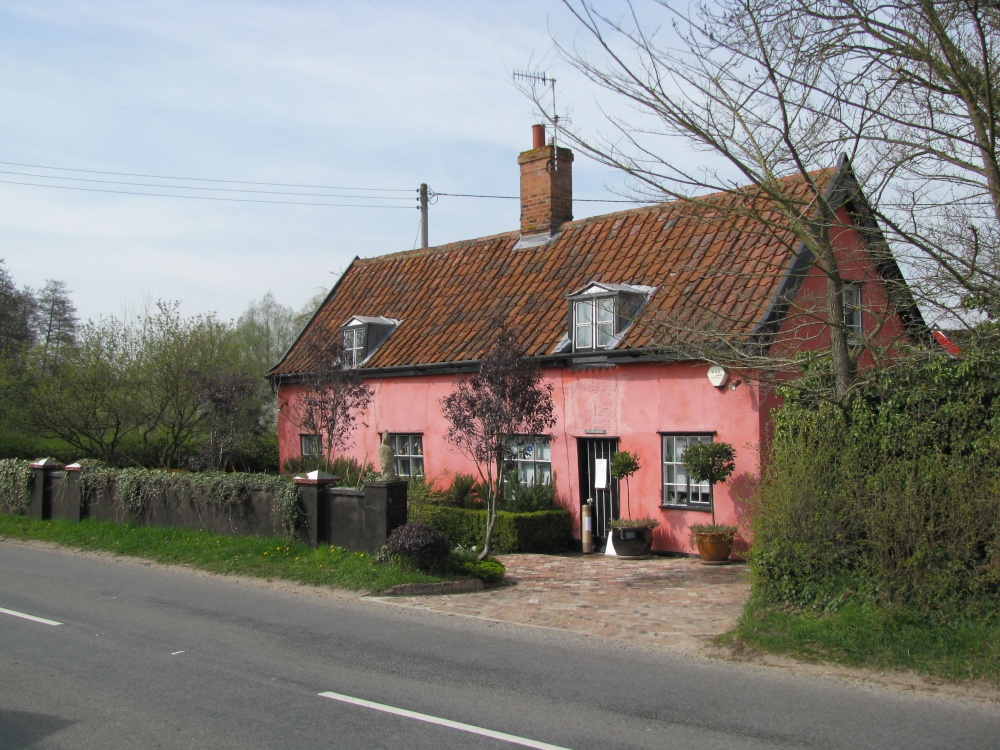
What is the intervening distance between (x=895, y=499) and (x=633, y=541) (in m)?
7.18

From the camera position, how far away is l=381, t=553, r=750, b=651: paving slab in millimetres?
10000

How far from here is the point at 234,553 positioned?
47.5 ft

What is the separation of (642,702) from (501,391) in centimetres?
668

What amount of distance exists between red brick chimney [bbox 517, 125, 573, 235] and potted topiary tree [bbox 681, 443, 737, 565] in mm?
8085

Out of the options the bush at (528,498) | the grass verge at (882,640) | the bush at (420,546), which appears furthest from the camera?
the bush at (528,498)

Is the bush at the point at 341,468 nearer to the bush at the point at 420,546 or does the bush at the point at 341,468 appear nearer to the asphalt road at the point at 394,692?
the bush at the point at 420,546

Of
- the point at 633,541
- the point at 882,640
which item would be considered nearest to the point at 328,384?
the point at 633,541

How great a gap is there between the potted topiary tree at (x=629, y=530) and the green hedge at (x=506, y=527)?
133 centimetres

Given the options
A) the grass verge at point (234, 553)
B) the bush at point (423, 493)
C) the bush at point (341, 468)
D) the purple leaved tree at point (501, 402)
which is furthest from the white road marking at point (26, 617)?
the bush at point (341, 468)

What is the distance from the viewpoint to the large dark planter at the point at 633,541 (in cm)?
1548

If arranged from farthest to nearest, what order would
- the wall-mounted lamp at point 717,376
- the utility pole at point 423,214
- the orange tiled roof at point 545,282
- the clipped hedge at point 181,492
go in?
1. the utility pole at point 423,214
2. the orange tiled roof at point 545,282
3. the clipped hedge at point 181,492
4. the wall-mounted lamp at point 717,376

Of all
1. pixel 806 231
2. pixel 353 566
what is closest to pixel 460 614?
pixel 353 566

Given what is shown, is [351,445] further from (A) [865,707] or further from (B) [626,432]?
(A) [865,707]

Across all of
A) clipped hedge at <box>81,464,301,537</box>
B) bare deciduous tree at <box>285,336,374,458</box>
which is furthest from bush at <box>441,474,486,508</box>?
clipped hedge at <box>81,464,301,537</box>
